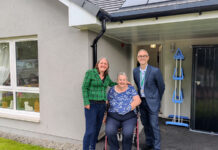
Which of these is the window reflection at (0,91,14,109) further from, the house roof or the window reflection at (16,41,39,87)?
the house roof

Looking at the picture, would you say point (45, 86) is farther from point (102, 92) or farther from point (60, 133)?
point (102, 92)

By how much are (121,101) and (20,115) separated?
296cm

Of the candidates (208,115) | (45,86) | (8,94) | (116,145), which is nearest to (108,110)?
(116,145)

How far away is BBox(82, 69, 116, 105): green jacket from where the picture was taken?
2.76 m

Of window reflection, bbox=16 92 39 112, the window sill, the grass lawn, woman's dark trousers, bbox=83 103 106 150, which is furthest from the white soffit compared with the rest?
the grass lawn

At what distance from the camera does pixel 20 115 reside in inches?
164

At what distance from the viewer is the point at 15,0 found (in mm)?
4129

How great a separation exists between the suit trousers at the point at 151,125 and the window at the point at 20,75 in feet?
9.06

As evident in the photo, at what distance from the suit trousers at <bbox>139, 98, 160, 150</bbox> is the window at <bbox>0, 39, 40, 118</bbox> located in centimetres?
276

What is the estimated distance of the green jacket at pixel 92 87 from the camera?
9.04 feet

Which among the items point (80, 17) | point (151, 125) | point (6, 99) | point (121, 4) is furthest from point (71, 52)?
point (6, 99)

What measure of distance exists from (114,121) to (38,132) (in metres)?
2.34

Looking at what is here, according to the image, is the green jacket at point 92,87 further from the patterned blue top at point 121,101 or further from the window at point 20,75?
the window at point 20,75

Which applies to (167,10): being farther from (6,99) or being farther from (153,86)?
(6,99)
